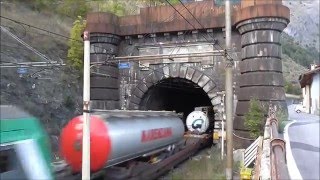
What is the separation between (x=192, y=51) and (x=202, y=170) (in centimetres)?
858

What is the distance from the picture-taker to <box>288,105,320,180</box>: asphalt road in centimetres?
1159

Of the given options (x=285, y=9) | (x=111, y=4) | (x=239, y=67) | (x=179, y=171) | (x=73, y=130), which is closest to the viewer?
(x=73, y=130)

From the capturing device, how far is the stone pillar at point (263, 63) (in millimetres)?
20312

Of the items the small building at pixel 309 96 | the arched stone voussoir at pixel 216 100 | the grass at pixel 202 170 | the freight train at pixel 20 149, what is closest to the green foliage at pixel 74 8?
the arched stone voussoir at pixel 216 100

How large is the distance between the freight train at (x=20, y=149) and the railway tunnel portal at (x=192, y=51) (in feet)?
42.5

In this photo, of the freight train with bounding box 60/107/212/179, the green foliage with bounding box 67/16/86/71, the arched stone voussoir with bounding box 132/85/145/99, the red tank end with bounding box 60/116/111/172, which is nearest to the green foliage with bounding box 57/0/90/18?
the green foliage with bounding box 67/16/86/71

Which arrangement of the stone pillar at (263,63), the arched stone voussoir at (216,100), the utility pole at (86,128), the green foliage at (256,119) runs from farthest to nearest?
the arched stone voussoir at (216,100) < the stone pillar at (263,63) < the green foliage at (256,119) < the utility pole at (86,128)

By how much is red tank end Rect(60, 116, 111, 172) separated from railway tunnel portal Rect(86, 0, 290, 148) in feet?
30.8

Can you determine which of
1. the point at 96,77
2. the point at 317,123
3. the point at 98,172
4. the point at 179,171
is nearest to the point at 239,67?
the point at 317,123

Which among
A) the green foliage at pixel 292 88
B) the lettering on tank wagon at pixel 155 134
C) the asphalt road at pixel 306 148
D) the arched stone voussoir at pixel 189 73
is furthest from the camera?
the green foliage at pixel 292 88

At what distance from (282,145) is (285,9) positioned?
1679 centimetres

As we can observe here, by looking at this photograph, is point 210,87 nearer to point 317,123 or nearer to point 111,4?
point 317,123

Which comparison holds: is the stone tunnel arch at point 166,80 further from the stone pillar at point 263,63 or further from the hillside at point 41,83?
the hillside at point 41,83

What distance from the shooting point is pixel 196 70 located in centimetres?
2356
